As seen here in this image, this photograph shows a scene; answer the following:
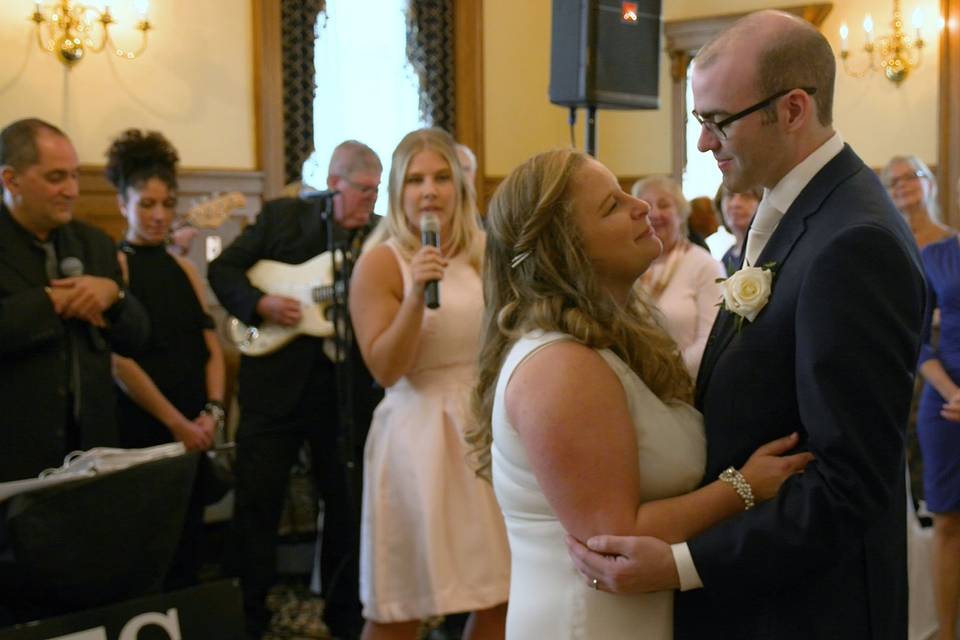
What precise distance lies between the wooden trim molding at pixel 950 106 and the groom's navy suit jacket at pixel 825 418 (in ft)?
22.2

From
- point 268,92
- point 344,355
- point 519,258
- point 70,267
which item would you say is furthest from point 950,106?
point 519,258

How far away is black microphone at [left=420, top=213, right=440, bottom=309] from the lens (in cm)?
281

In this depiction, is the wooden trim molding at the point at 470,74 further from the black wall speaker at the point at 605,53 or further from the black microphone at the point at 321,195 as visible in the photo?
the black microphone at the point at 321,195

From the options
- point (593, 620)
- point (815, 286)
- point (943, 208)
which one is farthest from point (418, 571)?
point (943, 208)

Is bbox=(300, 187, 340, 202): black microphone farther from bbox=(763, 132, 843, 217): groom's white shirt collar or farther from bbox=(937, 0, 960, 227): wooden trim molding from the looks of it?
bbox=(937, 0, 960, 227): wooden trim molding

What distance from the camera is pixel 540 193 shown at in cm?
168

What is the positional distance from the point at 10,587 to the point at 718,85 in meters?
1.79

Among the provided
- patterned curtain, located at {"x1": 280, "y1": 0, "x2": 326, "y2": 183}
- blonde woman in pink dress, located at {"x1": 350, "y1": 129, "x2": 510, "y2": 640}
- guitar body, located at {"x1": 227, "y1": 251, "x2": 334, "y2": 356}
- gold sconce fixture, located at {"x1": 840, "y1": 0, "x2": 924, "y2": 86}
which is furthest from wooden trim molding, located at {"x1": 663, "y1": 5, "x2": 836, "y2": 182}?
blonde woman in pink dress, located at {"x1": 350, "y1": 129, "x2": 510, "y2": 640}

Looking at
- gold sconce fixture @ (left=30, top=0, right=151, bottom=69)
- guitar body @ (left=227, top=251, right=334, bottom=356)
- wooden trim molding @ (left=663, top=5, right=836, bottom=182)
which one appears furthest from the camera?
wooden trim molding @ (left=663, top=5, right=836, bottom=182)

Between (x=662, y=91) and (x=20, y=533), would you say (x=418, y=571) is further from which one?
(x=662, y=91)

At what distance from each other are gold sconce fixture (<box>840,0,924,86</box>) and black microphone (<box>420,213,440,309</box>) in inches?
232

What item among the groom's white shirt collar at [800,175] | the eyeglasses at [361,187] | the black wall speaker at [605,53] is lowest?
the groom's white shirt collar at [800,175]

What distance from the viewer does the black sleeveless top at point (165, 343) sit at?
3875 millimetres

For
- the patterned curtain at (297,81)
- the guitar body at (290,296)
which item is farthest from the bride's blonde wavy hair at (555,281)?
the patterned curtain at (297,81)
